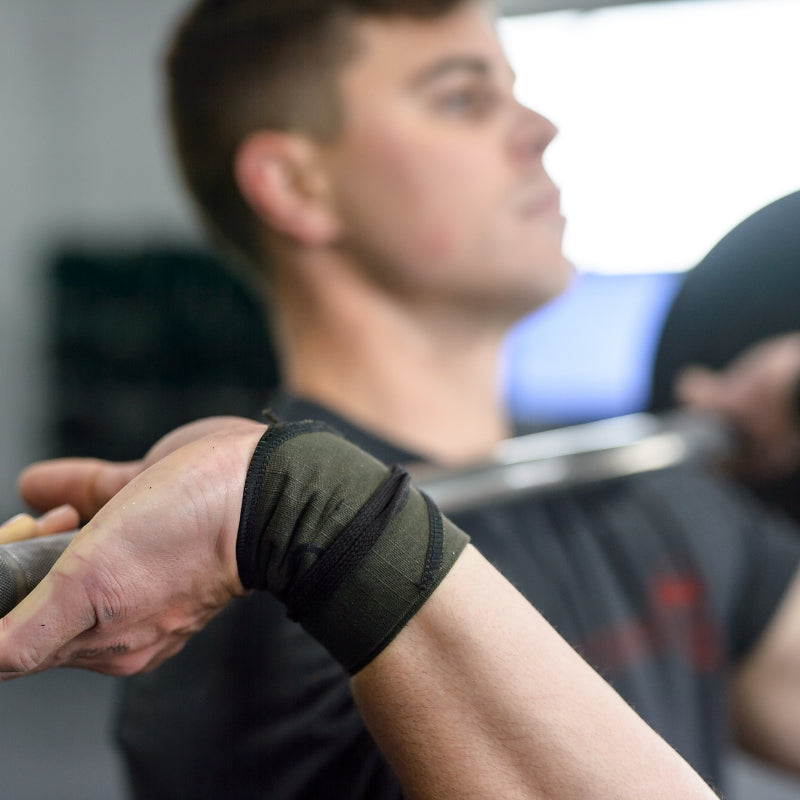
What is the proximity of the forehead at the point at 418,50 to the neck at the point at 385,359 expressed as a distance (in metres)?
0.17

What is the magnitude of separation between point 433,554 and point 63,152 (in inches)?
143

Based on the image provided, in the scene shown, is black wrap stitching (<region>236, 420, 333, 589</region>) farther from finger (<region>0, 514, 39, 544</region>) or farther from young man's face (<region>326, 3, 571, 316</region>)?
young man's face (<region>326, 3, 571, 316</region>)

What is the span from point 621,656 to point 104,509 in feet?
1.86

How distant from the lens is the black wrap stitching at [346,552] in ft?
1.15

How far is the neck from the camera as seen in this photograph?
794 millimetres

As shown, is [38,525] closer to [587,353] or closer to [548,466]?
[548,466]

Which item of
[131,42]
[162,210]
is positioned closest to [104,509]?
[162,210]

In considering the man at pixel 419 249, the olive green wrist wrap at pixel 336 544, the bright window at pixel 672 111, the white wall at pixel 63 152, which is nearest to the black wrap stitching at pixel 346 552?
the olive green wrist wrap at pixel 336 544

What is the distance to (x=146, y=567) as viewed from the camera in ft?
1.05

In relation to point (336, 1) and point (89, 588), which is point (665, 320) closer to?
point (336, 1)

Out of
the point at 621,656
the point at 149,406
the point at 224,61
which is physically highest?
the point at 224,61

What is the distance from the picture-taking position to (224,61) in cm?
80

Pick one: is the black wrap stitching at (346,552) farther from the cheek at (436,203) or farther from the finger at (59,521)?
the cheek at (436,203)

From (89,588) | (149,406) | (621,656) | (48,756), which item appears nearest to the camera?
(89,588)
